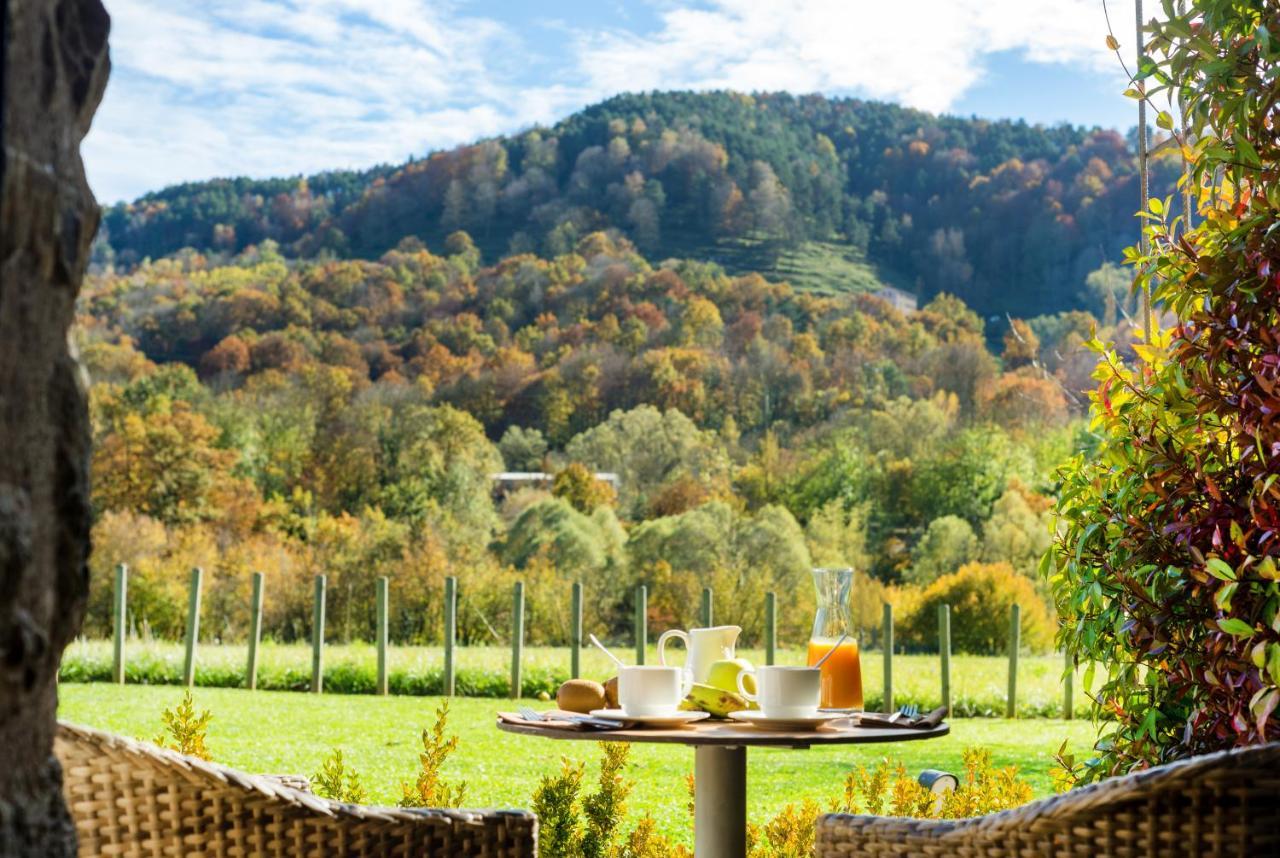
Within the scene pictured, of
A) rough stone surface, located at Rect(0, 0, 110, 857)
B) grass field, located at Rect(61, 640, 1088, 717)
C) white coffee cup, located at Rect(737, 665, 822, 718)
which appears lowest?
grass field, located at Rect(61, 640, 1088, 717)

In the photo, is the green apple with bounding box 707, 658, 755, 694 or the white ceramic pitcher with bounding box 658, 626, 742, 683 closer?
the green apple with bounding box 707, 658, 755, 694

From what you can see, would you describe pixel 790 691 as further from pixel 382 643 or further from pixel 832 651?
pixel 382 643

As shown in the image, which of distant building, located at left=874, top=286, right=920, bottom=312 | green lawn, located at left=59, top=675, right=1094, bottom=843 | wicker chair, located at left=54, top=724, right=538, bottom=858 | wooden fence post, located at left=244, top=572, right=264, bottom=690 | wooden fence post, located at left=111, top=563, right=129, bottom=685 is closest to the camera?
wicker chair, located at left=54, top=724, right=538, bottom=858

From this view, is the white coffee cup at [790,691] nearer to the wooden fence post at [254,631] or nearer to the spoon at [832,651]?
the spoon at [832,651]

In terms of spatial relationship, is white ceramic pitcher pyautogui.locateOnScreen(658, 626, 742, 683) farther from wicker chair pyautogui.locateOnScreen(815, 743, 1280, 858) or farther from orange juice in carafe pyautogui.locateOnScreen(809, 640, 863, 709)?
wicker chair pyautogui.locateOnScreen(815, 743, 1280, 858)

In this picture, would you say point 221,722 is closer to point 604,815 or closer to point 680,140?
point 604,815

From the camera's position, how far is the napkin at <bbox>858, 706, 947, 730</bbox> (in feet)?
6.73

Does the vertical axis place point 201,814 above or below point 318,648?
above

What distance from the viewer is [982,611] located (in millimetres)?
13656

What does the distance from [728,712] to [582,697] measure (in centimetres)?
27

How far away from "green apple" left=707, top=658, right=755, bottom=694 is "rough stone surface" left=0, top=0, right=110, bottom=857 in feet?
4.61

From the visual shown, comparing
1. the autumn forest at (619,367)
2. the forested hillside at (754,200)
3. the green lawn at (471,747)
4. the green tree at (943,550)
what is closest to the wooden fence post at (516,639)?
the green lawn at (471,747)

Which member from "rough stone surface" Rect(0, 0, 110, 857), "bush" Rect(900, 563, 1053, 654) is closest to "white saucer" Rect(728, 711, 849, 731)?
"rough stone surface" Rect(0, 0, 110, 857)

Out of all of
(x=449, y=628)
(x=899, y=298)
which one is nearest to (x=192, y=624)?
(x=449, y=628)
